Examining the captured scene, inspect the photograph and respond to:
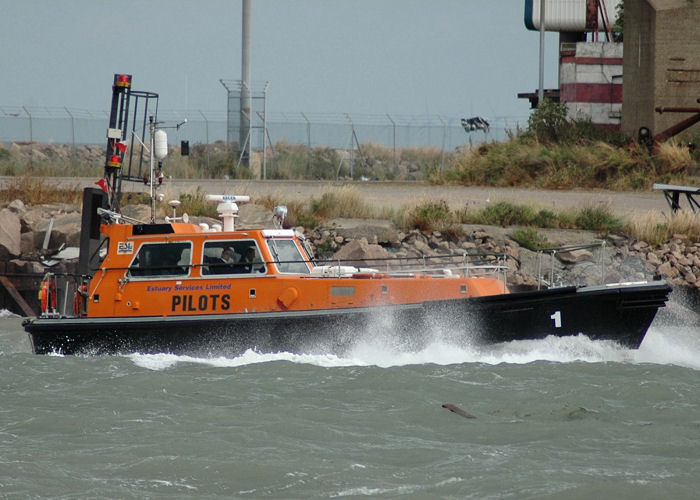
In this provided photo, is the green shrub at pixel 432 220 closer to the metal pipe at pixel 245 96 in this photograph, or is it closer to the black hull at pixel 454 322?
the black hull at pixel 454 322

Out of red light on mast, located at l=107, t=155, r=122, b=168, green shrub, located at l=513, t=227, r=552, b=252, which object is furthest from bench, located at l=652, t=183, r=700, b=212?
red light on mast, located at l=107, t=155, r=122, b=168

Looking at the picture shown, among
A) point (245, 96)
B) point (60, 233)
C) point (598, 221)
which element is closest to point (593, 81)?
point (245, 96)

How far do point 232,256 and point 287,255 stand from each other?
2.33 feet

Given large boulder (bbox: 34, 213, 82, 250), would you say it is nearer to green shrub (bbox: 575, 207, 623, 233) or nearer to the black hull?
the black hull

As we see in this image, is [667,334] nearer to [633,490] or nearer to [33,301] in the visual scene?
[633,490]

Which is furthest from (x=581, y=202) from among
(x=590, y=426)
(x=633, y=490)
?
(x=633, y=490)

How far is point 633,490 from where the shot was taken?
7.63 m

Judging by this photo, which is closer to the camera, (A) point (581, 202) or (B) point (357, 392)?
(B) point (357, 392)

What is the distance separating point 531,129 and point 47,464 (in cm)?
2253

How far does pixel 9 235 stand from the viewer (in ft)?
61.6

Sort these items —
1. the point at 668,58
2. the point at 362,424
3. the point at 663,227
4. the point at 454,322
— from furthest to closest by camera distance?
the point at 668,58 < the point at 663,227 < the point at 454,322 < the point at 362,424

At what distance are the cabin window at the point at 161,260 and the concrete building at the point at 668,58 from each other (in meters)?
17.2

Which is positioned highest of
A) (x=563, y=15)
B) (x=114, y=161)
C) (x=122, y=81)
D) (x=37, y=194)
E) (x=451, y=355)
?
(x=563, y=15)

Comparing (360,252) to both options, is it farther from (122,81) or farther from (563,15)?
(563,15)
